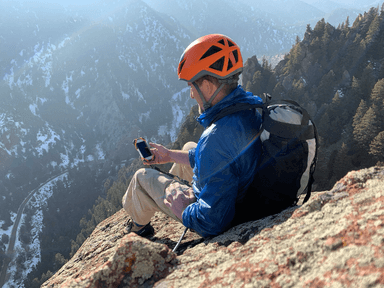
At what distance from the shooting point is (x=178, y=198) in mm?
4324

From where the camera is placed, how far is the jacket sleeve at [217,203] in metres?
3.31

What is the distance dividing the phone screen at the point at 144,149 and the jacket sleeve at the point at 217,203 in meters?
1.91

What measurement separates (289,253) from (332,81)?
256 feet

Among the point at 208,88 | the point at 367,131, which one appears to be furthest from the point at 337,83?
the point at 208,88

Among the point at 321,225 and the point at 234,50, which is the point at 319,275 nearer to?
the point at 321,225

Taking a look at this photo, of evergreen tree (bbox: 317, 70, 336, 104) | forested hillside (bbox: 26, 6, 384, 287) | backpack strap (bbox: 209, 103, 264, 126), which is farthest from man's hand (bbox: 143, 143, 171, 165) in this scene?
evergreen tree (bbox: 317, 70, 336, 104)

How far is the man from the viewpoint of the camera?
3.32 meters

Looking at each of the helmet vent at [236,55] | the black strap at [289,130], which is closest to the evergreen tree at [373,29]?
the helmet vent at [236,55]

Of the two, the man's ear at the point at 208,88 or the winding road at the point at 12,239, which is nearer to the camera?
the man's ear at the point at 208,88

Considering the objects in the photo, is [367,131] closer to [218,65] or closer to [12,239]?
[218,65]

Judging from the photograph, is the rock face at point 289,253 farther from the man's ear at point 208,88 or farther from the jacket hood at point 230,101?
the man's ear at point 208,88

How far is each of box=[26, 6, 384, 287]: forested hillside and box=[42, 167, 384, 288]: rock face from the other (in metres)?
44.9

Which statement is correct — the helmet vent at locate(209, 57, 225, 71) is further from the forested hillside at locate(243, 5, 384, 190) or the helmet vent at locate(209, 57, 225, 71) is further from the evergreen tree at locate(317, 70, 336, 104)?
the evergreen tree at locate(317, 70, 336, 104)

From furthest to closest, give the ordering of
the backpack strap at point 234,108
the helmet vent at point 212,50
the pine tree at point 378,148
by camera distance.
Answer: the pine tree at point 378,148 → the helmet vent at point 212,50 → the backpack strap at point 234,108
